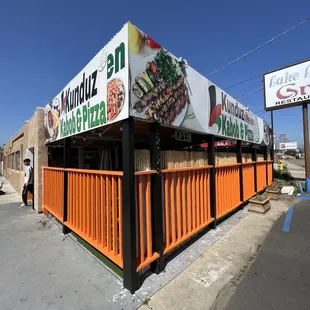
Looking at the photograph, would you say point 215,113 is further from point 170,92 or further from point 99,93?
point 99,93

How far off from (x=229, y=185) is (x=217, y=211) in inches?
47.0

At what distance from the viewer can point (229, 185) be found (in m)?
5.88

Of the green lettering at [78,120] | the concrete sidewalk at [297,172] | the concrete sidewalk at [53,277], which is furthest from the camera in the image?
the concrete sidewalk at [297,172]

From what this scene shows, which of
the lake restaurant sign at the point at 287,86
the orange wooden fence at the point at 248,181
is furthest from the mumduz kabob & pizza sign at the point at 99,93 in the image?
the lake restaurant sign at the point at 287,86

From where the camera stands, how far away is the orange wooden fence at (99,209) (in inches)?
115

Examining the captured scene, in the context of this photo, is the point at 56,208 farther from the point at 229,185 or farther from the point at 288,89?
the point at 288,89

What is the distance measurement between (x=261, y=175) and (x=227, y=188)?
4.71 m

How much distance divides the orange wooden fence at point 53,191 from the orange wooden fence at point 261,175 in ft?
26.0

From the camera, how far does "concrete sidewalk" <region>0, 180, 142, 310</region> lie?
2387 mm

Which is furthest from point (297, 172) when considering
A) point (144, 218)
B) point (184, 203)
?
point (144, 218)

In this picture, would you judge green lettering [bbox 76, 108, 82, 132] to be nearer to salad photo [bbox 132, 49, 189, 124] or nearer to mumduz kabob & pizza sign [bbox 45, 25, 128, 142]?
mumduz kabob & pizza sign [bbox 45, 25, 128, 142]

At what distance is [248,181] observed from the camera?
754cm

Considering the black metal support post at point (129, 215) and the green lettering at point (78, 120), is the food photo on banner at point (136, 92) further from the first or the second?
the black metal support post at point (129, 215)

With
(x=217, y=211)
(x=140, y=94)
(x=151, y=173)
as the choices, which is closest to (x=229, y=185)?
(x=217, y=211)
